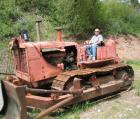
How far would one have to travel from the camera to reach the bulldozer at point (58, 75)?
8.34 m

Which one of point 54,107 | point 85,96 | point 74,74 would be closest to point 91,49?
point 74,74

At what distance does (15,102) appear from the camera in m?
7.64

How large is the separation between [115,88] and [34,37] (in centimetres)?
850

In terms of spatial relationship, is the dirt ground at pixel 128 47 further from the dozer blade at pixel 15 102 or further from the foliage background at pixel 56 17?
the dozer blade at pixel 15 102

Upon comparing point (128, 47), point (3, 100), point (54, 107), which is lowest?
point (54, 107)

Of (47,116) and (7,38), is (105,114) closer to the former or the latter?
(47,116)

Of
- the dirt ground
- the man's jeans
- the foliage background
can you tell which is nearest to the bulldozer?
the man's jeans

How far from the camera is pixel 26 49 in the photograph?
29.6ft

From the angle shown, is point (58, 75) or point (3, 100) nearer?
point (3, 100)

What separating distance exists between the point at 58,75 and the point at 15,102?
198 centimetres

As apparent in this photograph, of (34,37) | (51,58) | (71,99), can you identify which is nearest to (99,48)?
(51,58)

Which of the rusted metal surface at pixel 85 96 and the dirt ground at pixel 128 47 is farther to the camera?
the dirt ground at pixel 128 47

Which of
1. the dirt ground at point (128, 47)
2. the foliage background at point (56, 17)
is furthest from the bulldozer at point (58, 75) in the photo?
the dirt ground at point (128, 47)

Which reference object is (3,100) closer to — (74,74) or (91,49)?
(74,74)
